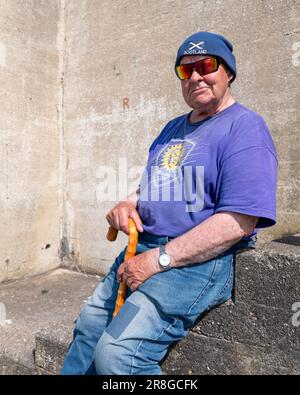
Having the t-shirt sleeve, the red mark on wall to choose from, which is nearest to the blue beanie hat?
the t-shirt sleeve

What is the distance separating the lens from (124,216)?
1.94 meters

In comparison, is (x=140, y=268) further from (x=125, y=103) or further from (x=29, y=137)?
(x=29, y=137)

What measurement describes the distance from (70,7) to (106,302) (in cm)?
386

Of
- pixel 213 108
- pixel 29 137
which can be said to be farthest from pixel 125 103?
pixel 213 108

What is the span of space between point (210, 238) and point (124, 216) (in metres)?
0.56

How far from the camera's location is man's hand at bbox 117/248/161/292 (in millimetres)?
1627

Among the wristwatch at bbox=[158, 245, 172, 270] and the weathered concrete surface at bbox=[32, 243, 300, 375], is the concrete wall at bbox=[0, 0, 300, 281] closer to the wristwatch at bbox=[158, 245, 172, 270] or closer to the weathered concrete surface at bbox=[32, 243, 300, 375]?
the weathered concrete surface at bbox=[32, 243, 300, 375]

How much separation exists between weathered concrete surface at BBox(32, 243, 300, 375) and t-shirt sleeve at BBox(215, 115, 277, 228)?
21 centimetres

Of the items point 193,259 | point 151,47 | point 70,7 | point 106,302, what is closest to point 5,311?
point 106,302

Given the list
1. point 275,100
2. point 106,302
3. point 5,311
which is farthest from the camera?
point 5,311

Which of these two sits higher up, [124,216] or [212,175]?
[212,175]

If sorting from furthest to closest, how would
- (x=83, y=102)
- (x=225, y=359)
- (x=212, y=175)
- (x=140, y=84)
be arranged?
(x=83, y=102)
(x=140, y=84)
(x=225, y=359)
(x=212, y=175)
